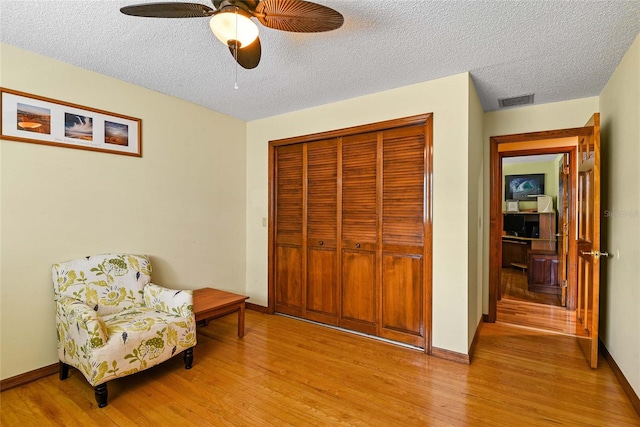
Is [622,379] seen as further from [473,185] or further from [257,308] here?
[257,308]

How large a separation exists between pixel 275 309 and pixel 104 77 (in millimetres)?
2969

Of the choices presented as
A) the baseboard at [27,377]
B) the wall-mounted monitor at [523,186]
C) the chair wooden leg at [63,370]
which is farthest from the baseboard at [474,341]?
the wall-mounted monitor at [523,186]

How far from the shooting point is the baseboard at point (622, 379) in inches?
76.5

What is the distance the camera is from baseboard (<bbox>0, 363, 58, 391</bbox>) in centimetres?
213

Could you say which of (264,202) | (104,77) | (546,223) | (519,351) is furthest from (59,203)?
(546,223)

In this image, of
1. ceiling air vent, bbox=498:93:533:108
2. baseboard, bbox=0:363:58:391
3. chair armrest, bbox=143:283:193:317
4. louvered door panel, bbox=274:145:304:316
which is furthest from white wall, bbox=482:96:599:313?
baseboard, bbox=0:363:58:391

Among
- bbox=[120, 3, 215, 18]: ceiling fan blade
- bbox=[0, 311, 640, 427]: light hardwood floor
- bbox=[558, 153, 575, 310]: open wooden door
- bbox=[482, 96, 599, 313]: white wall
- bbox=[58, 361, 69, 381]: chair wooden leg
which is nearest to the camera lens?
bbox=[120, 3, 215, 18]: ceiling fan blade

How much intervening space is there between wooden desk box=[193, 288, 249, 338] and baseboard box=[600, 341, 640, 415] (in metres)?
2.98

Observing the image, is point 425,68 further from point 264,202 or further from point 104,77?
point 104,77

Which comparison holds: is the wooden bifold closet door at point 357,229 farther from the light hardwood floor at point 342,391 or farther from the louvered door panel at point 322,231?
the light hardwood floor at point 342,391

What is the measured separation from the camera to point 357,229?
125 inches

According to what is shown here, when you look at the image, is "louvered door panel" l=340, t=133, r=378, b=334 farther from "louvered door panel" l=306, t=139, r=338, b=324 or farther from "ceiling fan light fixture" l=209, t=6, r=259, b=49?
"ceiling fan light fixture" l=209, t=6, r=259, b=49

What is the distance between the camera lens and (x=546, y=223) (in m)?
5.88

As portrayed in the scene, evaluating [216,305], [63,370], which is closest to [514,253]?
[216,305]
